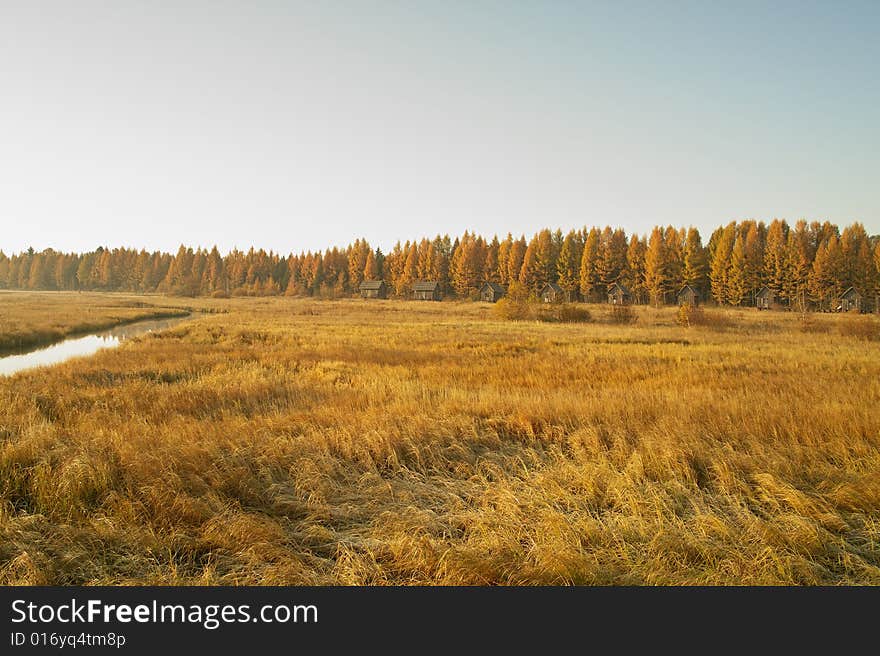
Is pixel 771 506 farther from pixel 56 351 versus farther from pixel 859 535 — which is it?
pixel 56 351

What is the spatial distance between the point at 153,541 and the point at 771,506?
22.1 ft

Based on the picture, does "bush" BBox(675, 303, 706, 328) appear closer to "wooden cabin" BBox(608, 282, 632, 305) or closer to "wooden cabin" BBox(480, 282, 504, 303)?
"wooden cabin" BBox(608, 282, 632, 305)

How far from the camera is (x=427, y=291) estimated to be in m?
91.8

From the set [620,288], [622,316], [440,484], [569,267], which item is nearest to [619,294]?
[620,288]

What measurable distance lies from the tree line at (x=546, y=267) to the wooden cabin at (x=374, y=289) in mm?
2162

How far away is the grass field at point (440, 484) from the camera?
4.25m

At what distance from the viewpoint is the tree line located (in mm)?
69250

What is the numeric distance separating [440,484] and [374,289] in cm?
9627

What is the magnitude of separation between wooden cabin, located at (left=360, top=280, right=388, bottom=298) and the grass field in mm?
88736

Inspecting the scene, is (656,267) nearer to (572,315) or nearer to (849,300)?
(849,300)

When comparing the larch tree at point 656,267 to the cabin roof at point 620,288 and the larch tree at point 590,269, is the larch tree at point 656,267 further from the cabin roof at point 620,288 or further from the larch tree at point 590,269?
the larch tree at point 590,269

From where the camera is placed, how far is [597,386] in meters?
13.2

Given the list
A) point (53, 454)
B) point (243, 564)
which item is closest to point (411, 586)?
point (243, 564)

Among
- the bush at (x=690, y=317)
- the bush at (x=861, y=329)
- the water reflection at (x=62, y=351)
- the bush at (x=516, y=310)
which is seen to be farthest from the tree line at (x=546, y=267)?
the water reflection at (x=62, y=351)
